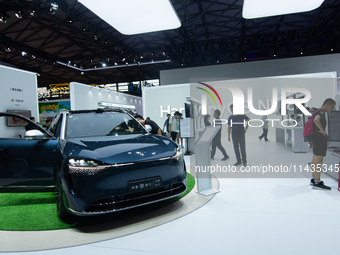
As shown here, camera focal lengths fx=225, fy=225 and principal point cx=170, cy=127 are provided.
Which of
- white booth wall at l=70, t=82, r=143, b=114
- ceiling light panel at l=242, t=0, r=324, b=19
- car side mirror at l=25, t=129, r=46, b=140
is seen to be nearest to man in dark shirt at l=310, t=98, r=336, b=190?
ceiling light panel at l=242, t=0, r=324, b=19

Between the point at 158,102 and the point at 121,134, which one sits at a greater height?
the point at 158,102

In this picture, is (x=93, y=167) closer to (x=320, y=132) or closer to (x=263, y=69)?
(x=320, y=132)

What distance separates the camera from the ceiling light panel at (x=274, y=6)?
147 inches

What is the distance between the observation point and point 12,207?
3.29 m

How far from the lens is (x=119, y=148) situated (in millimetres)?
2576

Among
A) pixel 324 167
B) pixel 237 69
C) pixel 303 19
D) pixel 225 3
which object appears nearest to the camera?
pixel 324 167

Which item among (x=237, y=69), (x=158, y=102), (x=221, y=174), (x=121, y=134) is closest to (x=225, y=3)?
(x=237, y=69)

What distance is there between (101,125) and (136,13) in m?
2.12

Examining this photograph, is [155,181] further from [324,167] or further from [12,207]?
[324,167]

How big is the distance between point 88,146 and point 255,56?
16.1m

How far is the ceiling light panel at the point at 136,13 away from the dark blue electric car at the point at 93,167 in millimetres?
1915

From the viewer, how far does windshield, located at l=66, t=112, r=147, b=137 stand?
10.2ft

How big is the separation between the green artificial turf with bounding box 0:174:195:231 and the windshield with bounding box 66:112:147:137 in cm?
107

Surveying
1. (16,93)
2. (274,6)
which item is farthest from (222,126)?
(16,93)
